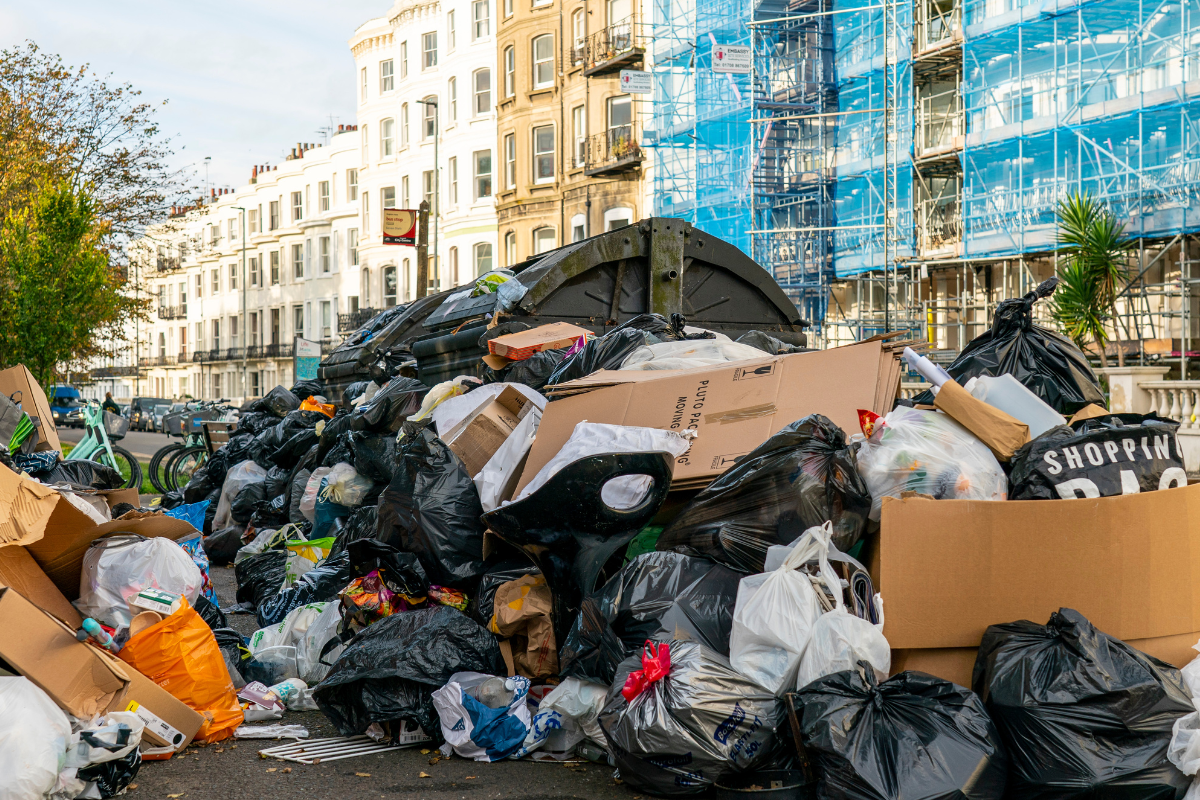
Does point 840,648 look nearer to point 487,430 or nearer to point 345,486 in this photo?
point 487,430

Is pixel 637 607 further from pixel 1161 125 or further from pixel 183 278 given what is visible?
pixel 183 278

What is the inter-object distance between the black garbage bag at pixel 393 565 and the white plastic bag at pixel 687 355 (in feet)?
4.36

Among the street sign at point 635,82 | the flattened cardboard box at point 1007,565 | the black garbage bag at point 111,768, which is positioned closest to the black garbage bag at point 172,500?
the black garbage bag at point 111,768

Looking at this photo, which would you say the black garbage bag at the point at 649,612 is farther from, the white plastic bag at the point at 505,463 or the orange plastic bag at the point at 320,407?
the orange plastic bag at the point at 320,407

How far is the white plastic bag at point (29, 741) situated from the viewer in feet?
8.81

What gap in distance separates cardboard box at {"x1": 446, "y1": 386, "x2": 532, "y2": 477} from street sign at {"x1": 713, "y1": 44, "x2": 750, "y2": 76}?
17.7m

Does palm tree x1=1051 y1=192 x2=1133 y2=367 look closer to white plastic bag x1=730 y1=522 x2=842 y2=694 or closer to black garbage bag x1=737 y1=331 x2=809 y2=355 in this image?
black garbage bag x1=737 y1=331 x2=809 y2=355

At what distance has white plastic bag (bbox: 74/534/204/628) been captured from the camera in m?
3.73

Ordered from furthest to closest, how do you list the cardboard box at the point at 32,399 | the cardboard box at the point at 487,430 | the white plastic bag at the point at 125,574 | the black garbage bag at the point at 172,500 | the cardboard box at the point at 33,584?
the black garbage bag at the point at 172,500 < the cardboard box at the point at 32,399 < the cardboard box at the point at 487,430 < the white plastic bag at the point at 125,574 < the cardboard box at the point at 33,584

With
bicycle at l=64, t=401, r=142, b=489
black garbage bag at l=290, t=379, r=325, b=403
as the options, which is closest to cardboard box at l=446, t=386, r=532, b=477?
black garbage bag at l=290, t=379, r=325, b=403

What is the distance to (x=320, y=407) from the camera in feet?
29.8

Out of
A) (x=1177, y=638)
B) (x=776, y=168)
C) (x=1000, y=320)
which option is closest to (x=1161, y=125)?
(x=776, y=168)

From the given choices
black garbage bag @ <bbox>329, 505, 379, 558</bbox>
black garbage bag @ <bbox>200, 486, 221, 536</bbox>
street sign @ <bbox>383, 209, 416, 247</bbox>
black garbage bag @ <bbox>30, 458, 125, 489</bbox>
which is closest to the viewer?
black garbage bag @ <bbox>329, 505, 379, 558</bbox>

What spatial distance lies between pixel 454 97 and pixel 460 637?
32718mm
